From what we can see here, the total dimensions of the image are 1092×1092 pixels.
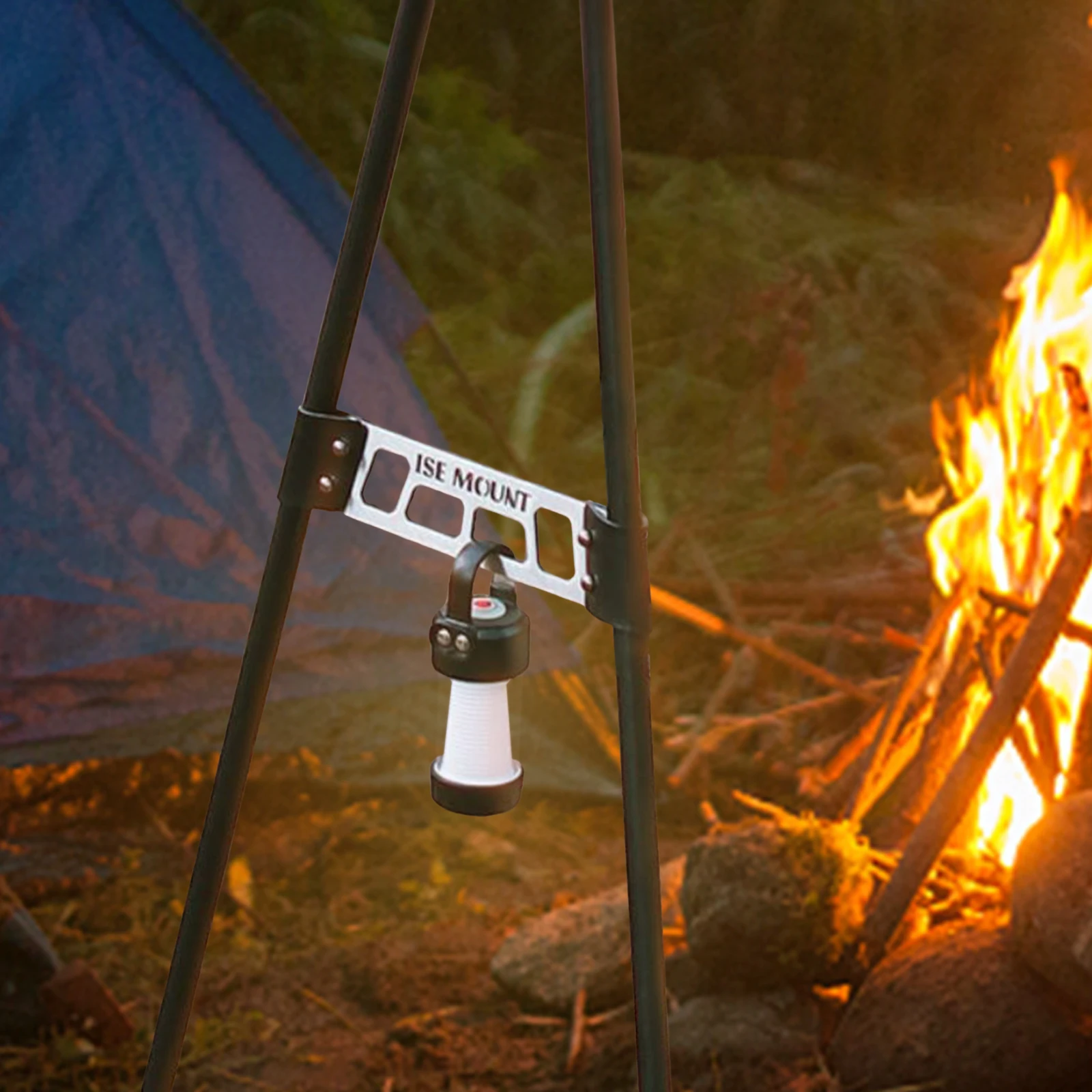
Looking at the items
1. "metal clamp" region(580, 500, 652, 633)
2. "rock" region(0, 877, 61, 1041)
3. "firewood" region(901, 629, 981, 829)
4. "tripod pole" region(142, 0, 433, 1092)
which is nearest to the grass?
"firewood" region(901, 629, 981, 829)

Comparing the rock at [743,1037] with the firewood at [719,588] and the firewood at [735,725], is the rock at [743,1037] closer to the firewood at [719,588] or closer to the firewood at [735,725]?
the firewood at [735,725]

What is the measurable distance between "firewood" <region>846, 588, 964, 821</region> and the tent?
1.21 meters

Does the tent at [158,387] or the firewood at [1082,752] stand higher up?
the tent at [158,387]

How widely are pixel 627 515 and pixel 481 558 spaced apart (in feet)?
0.55

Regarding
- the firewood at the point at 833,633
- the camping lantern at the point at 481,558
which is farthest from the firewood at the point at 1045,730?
the camping lantern at the point at 481,558

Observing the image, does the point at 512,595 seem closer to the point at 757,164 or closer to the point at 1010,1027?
the point at 1010,1027

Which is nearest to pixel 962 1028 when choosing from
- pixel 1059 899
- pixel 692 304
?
pixel 1059 899

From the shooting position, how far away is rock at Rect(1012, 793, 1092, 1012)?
2.37m

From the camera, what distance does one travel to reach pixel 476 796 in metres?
1.28

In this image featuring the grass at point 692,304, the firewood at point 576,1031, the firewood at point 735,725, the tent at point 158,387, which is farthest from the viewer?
the grass at point 692,304

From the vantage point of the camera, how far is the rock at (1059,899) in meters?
2.37

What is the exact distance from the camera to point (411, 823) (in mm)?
3799

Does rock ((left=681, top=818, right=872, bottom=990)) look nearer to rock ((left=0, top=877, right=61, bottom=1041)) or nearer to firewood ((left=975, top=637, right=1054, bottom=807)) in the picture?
firewood ((left=975, top=637, right=1054, bottom=807))

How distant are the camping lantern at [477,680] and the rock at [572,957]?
1693 millimetres
